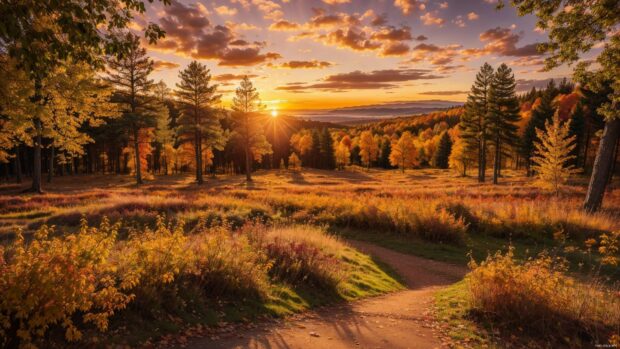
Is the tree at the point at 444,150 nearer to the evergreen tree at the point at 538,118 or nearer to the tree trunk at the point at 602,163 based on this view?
the evergreen tree at the point at 538,118

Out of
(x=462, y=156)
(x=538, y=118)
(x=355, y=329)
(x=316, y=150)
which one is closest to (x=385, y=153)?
(x=316, y=150)

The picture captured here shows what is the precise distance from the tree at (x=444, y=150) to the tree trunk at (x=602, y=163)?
75.4 metres

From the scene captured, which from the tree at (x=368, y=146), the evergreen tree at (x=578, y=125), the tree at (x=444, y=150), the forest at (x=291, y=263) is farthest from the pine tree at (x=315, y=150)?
the forest at (x=291, y=263)

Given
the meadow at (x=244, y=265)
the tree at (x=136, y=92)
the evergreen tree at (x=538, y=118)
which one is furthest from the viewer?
the evergreen tree at (x=538, y=118)

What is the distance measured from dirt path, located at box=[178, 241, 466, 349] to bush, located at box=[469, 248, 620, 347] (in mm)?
1183

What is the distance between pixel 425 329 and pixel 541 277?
2326 mm

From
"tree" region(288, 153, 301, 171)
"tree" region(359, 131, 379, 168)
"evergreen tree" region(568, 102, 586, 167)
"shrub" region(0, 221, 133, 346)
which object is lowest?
"tree" region(288, 153, 301, 171)

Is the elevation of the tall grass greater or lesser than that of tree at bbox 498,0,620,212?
lesser

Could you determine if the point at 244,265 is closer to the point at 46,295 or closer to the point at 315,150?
the point at 46,295

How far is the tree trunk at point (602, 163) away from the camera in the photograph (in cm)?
1505

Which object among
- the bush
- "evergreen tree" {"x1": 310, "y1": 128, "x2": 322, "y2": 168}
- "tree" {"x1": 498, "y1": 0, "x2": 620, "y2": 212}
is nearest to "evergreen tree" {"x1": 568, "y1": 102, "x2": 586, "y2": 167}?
"evergreen tree" {"x1": 310, "y1": 128, "x2": 322, "y2": 168}

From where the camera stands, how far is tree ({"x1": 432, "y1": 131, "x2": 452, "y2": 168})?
290 ft

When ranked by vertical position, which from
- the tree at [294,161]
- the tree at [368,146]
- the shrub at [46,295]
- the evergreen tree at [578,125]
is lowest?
the tree at [294,161]

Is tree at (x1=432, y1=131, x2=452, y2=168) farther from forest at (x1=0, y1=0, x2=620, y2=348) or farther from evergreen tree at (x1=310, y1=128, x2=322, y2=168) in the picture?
forest at (x1=0, y1=0, x2=620, y2=348)
